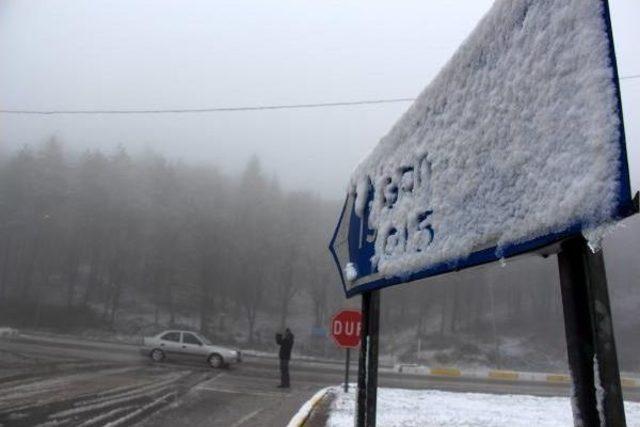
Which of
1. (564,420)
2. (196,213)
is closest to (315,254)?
(196,213)

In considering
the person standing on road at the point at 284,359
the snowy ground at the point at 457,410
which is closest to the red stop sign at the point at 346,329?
the snowy ground at the point at 457,410

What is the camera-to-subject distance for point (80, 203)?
65.8 m

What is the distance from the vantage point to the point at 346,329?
42.9 ft

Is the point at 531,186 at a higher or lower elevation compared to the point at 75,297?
lower

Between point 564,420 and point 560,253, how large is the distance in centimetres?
990

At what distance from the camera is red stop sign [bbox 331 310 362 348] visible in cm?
1295

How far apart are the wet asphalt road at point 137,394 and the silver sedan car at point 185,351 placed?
4.62 ft

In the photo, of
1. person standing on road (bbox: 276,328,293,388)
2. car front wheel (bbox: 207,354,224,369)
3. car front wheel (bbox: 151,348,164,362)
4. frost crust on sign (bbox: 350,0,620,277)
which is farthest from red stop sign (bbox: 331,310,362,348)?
car front wheel (bbox: 151,348,164,362)

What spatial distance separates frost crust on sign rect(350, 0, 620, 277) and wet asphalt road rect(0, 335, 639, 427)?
7047 mm

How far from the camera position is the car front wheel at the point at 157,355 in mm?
20594

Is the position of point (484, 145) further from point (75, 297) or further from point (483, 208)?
point (75, 297)

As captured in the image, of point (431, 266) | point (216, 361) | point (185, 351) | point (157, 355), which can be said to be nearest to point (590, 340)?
point (431, 266)

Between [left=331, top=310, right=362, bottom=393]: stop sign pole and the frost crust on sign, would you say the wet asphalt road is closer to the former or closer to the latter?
A: [left=331, top=310, right=362, bottom=393]: stop sign pole

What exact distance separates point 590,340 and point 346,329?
454 inches
